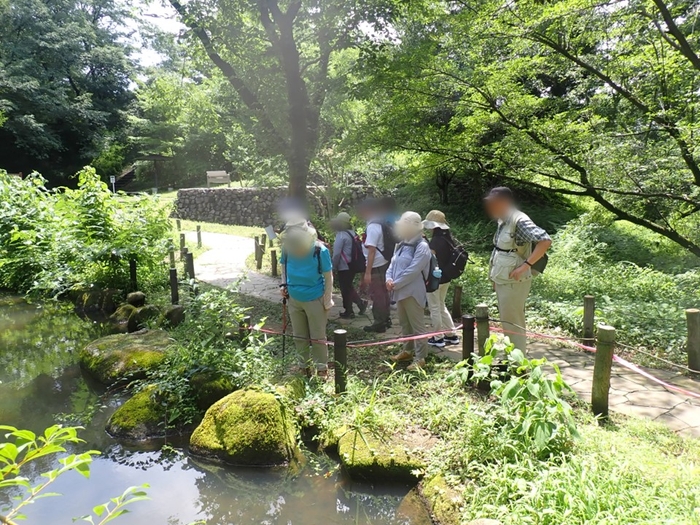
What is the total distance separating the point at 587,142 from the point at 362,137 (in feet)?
12.0

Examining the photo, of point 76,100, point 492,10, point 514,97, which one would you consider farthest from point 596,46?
point 76,100

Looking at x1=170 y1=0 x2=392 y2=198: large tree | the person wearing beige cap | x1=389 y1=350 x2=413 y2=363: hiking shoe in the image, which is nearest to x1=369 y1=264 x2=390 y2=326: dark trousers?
the person wearing beige cap

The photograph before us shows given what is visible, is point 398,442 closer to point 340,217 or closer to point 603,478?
point 603,478

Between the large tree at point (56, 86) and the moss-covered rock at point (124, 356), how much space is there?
2568cm

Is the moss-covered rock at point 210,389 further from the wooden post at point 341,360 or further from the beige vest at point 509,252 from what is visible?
the beige vest at point 509,252

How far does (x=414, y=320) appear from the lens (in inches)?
200

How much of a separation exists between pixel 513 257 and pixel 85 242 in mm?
8637

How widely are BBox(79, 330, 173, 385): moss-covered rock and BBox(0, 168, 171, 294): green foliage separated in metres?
3.13

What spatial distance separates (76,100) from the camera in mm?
30203

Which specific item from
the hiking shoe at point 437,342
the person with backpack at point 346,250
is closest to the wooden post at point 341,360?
the hiking shoe at point 437,342

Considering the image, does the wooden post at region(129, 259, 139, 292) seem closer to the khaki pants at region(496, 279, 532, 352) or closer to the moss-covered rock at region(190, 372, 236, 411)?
the moss-covered rock at region(190, 372, 236, 411)

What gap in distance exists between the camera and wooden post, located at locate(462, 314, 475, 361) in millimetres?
4547

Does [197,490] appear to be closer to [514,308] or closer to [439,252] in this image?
[514,308]

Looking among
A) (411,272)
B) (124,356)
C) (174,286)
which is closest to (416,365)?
(411,272)
